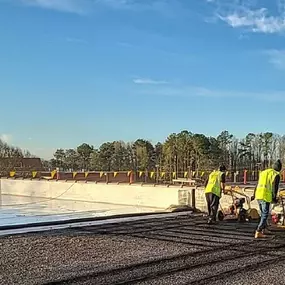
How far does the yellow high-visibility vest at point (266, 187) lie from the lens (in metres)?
10.4

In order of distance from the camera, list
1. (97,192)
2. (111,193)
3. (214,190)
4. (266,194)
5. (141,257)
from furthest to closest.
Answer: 1. (97,192)
2. (111,193)
3. (214,190)
4. (266,194)
5. (141,257)

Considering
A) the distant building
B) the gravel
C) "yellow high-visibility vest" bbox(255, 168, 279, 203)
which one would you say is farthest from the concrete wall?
the distant building

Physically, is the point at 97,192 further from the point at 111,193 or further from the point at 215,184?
the point at 215,184

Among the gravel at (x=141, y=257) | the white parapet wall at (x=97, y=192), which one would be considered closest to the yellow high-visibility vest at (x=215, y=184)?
the gravel at (x=141, y=257)

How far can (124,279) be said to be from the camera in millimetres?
6508

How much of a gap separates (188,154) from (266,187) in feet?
106

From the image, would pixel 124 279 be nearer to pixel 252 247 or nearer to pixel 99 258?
pixel 99 258

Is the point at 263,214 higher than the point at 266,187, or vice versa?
the point at 266,187

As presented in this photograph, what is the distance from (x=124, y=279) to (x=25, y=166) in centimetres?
4675

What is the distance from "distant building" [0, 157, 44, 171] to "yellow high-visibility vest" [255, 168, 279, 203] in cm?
3827

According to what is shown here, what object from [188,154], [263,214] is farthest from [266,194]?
[188,154]

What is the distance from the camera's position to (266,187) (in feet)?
34.4

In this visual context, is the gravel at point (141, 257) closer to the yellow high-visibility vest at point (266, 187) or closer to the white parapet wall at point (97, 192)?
the yellow high-visibility vest at point (266, 187)

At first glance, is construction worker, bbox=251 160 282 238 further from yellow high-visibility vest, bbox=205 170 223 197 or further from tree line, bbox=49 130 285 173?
tree line, bbox=49 130 285 173
